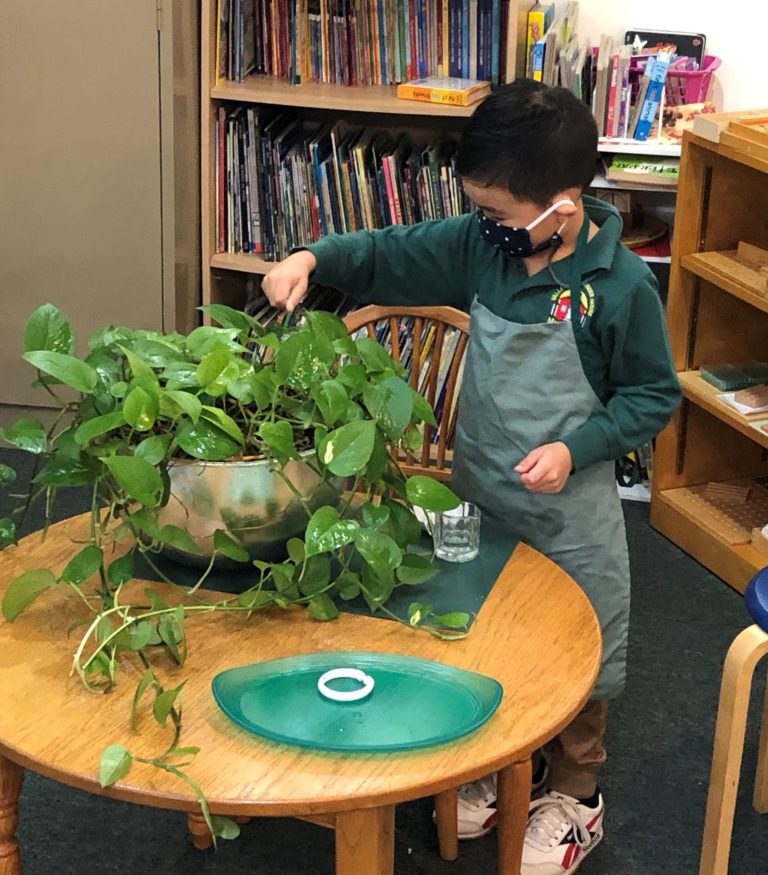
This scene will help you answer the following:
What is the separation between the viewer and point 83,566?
130cm

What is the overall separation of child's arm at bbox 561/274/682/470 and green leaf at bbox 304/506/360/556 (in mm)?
394

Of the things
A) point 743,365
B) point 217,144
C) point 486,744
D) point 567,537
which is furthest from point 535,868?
point 217,144

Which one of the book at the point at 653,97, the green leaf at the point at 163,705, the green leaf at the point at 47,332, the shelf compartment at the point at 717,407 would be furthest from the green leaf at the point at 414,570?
the book at the point at 653,97

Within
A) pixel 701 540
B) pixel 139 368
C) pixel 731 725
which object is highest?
pixel 139 368

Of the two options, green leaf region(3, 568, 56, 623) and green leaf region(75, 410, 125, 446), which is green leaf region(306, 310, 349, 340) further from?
green leaf region(3, 568, 56, 623)

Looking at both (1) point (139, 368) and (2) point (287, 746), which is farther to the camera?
(1) point (139, 368)

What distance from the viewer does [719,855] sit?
163 cm

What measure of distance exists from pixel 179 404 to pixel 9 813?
0.48 meters

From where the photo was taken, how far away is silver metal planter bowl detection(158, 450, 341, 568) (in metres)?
1.29

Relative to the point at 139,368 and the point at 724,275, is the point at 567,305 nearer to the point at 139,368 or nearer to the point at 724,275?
the point at 139,368

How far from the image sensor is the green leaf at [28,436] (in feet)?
4.26

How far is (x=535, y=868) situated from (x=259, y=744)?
803 mm

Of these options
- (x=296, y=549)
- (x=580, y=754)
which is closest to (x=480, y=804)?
(x=580, y=754)

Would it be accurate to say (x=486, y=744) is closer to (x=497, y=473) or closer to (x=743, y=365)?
(x=497, y=473)
